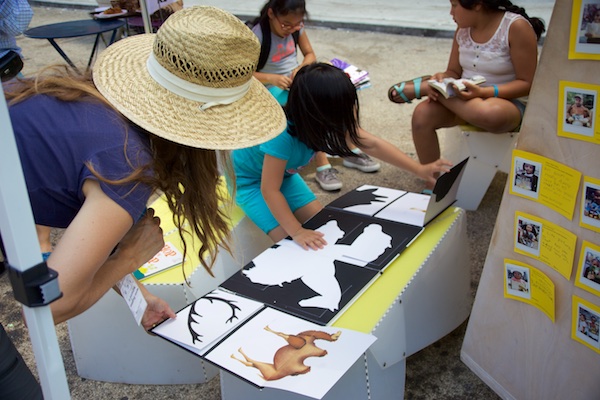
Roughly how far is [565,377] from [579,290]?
27 cm

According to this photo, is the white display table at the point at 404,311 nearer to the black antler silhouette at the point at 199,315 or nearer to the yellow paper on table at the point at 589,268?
the black antler silhouette at the point at 199,315

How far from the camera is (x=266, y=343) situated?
4.50 ft

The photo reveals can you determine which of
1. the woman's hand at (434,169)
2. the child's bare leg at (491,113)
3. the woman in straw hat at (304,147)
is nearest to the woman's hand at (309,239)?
the woman in straw hat at (304,147)

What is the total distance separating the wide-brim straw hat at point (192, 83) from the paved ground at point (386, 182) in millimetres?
1035

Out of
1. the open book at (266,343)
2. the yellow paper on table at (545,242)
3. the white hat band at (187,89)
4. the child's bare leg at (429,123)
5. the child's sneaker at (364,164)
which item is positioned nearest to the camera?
the white hat band at (187,89)

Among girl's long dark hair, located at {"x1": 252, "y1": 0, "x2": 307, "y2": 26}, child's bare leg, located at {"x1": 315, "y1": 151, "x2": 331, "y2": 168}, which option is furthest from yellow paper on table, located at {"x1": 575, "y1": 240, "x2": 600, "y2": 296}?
girl's long dark hair, located at {"x1": 252, "y1": 0, "x2": 307, "y2": 26}

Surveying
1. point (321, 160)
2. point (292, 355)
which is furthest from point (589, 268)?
point (321, 160)

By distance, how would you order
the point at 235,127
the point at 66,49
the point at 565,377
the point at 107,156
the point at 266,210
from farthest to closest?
the point at 66,49 < the point at 266,210 < the point at 565,377 < the point at 235,127 < the point at 107,156

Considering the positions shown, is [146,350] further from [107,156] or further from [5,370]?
[107,156]

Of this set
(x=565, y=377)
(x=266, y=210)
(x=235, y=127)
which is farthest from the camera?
(x=266, y=210)

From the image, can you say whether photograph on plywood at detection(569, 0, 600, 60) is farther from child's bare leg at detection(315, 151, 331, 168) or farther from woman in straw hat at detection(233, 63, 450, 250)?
child's bare leg at detection(315, 151, 331, 168)

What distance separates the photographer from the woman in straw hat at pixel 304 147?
1.82 meters

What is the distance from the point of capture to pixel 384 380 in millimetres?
1503

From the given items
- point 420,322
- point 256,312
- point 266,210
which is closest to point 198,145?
point 256,312
